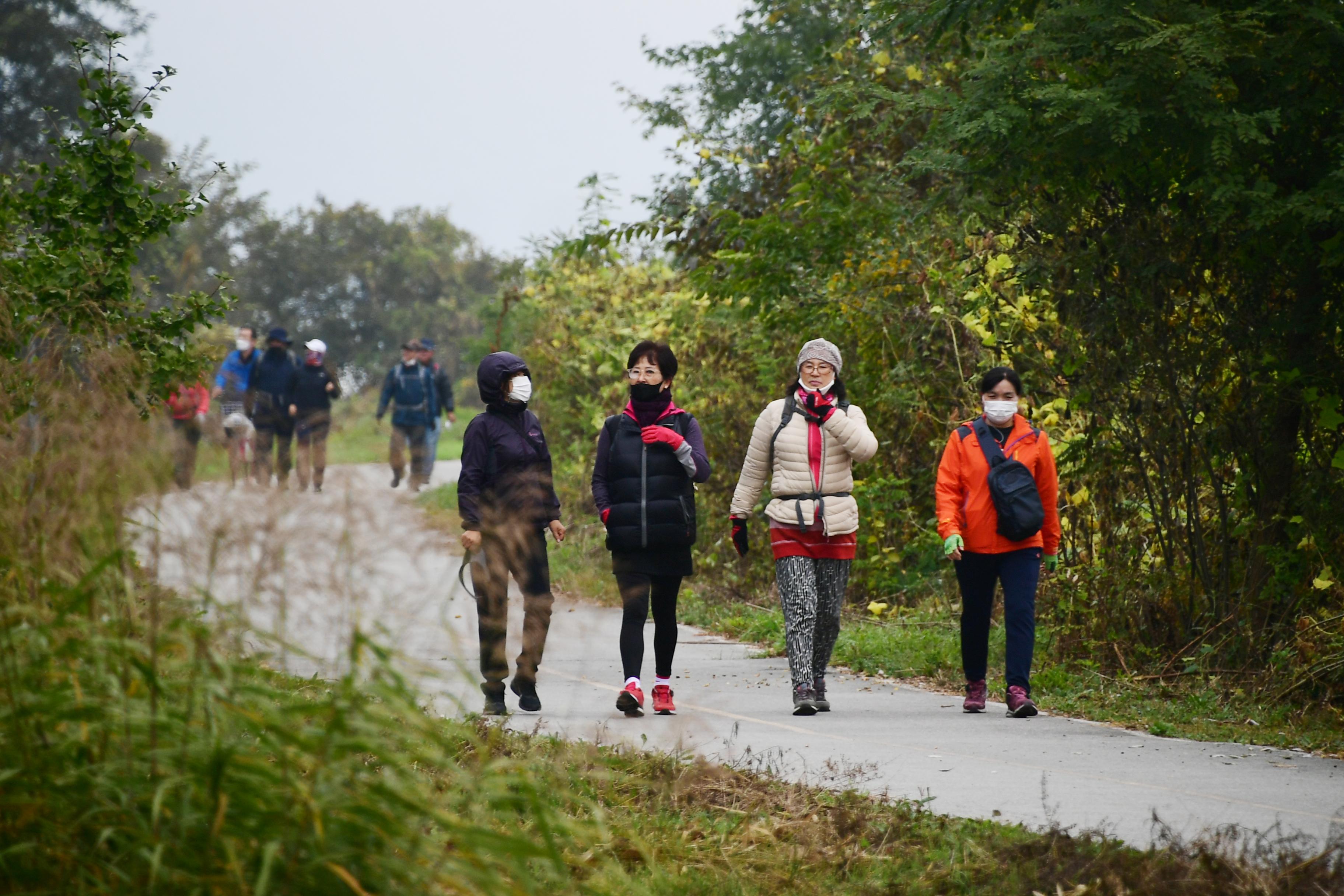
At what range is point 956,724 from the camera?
8039mm

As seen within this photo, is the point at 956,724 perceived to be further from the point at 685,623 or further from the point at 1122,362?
the point at 685,623

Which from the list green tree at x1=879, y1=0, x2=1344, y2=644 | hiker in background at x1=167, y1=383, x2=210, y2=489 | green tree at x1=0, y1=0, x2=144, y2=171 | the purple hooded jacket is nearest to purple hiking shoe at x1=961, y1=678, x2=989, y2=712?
green tree at x1=879, y1=0, x2=1344, y2=644

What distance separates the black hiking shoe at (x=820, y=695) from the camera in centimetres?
842

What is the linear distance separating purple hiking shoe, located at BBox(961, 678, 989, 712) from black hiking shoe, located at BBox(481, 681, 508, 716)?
8.88 ft

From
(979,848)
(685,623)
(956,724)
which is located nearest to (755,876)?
(979,848)

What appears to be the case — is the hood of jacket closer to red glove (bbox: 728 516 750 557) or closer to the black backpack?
red glove (bbox: 728 516 750 557)

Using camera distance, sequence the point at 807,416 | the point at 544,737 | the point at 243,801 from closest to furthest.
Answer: the point at 243,801 → the point at 544,737 → the point at 807,416

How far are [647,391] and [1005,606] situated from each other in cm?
242

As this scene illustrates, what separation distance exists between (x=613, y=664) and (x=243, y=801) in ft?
24.5

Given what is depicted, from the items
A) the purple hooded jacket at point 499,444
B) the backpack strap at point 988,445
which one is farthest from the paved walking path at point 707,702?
the backpack strap at point 988,445

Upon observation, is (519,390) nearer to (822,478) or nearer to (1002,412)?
(822,478)

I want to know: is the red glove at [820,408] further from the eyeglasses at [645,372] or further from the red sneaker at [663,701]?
the red sneaker at [663,701]

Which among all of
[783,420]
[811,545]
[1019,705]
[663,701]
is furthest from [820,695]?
[783,420]

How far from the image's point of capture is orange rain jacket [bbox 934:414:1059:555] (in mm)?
8547
